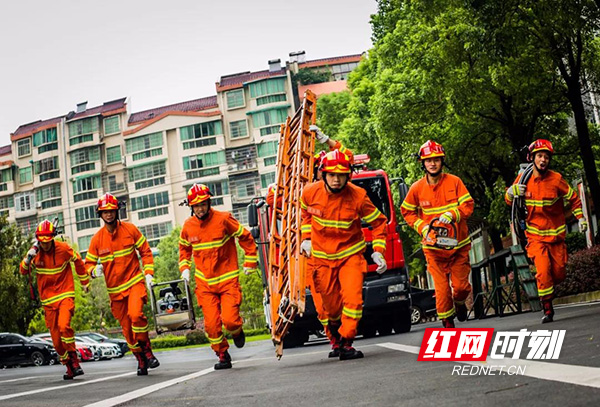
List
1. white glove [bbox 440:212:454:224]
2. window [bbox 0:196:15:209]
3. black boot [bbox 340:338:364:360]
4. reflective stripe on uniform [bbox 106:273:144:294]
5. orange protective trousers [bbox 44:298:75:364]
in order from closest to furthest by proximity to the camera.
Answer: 1. black boot [bbox 340:338:364:360]
2. white glove [bbox 440:212:454:224]
3. reflective stripe on uniform [bbox 106:273:144:294]
4. orange protective trousers [bbox 44:298:75:364]
5. window [bbox 0:196:15:209]

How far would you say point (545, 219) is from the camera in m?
12.1

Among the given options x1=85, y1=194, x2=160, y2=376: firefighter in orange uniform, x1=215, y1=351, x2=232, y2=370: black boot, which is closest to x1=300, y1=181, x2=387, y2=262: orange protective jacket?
x1=215, y1=351, x2=232, y2=370: black boot

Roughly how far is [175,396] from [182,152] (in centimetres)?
8906

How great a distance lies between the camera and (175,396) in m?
7.86

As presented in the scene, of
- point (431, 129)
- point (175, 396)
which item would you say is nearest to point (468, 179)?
point (431, 129)

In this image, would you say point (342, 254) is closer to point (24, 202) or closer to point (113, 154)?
point (113, 154)

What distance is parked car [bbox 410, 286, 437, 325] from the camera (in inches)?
1091

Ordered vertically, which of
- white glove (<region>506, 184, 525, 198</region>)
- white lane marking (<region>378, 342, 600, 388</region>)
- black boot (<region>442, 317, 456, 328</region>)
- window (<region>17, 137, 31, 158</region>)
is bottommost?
black boot (<region>442, 317, 456, 328</region>)

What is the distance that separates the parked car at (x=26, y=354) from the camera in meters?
34.9

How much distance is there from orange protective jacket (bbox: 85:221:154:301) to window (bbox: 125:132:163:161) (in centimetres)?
8482

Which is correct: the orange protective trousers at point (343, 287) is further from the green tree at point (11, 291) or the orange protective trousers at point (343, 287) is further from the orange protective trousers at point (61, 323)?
the green tree at point (11, 291)

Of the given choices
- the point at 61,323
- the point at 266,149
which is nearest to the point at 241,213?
the point at 266,149

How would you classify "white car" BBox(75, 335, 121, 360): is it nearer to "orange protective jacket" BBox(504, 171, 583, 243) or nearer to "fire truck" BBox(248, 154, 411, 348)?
"fire truck" BBox(248, 154, 411, 348)

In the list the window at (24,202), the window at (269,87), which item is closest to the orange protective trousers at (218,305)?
the window at (269,87)
